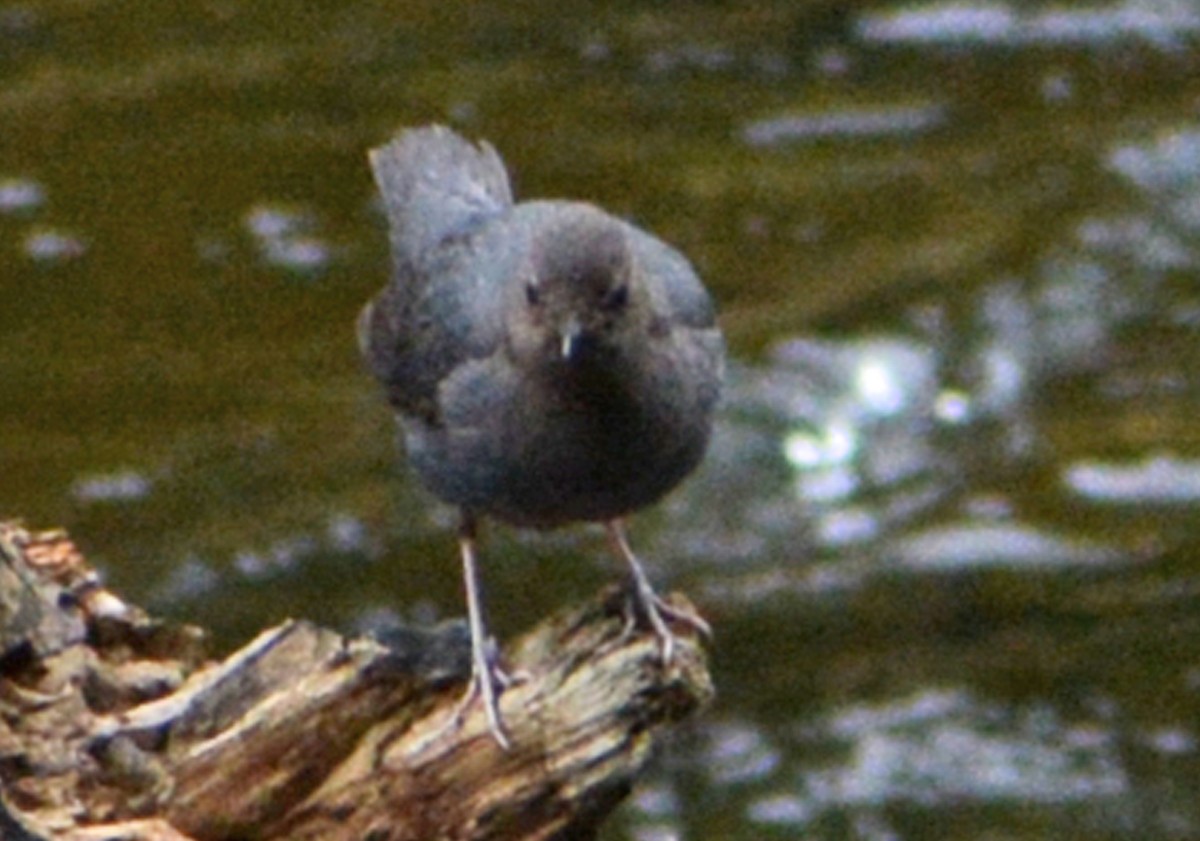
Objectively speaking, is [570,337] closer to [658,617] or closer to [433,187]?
[658,617]

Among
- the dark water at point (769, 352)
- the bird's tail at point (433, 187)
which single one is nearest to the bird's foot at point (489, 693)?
the bird's tail at point (433, 187)

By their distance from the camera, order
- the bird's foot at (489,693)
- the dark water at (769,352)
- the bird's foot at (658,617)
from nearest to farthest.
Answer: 1. the bird's foot at (489,693)
2. the bird's foot at (658,617)
3. the dark water at (769,352)

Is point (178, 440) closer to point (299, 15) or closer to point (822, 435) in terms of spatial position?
point (822, 435)

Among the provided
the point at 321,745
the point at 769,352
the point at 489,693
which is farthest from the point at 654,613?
the point at 769,352

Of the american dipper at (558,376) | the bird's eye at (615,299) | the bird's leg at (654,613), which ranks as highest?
the bird's eye at (615,299)

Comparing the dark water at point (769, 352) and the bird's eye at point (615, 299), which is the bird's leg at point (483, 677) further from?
the dark water at point (769, 352)

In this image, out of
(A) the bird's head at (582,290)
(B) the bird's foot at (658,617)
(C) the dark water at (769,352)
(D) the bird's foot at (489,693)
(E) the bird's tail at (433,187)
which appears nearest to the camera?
(D) the bird's foot at (489,693)

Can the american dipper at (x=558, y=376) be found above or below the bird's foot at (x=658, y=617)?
above

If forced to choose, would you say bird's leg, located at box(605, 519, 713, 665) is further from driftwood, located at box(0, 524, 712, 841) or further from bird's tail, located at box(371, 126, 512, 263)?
bird's tail, located at box(371, 126, 512, 263)
